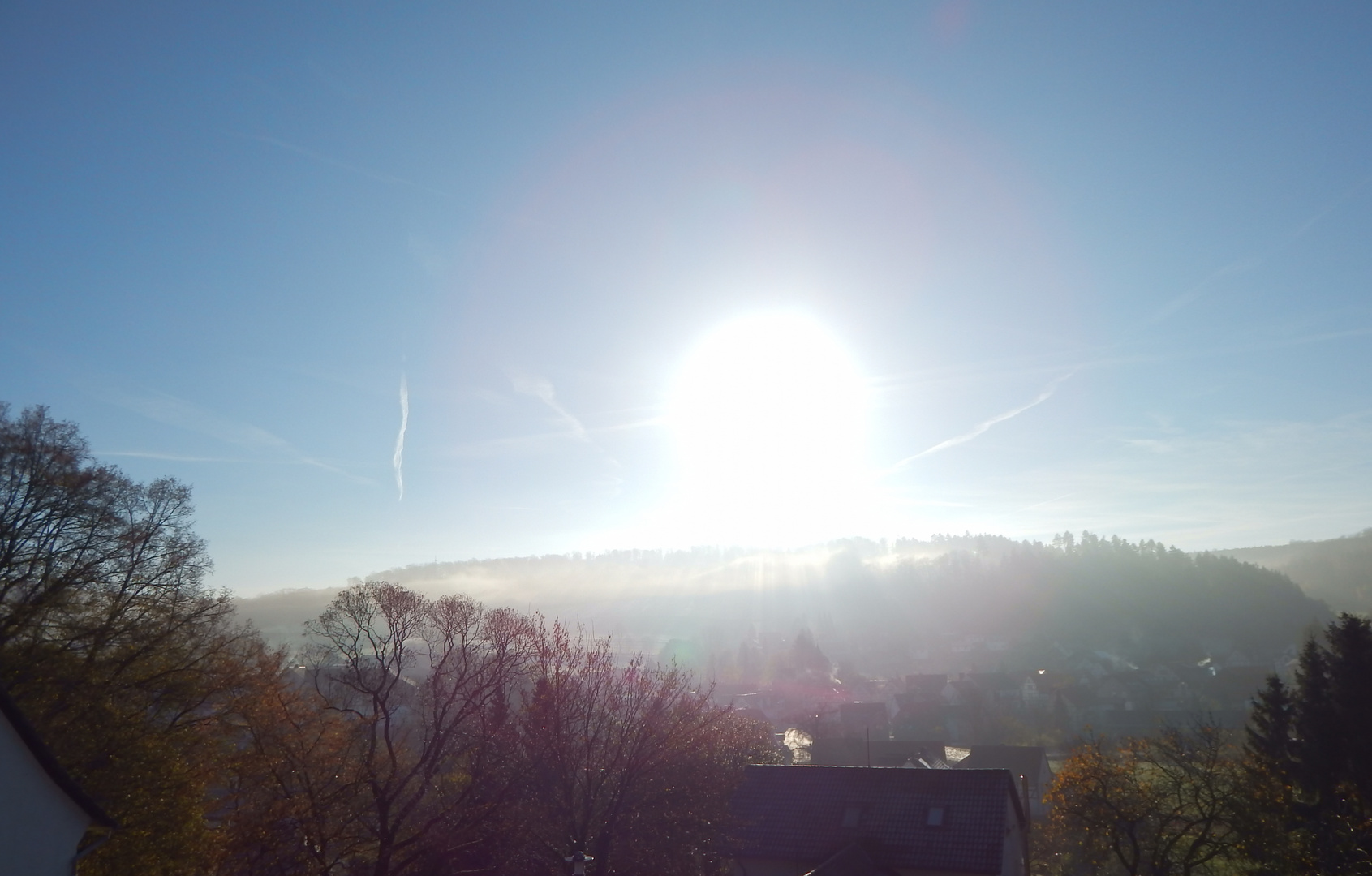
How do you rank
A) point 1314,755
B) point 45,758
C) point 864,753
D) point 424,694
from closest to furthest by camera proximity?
point 45,758, point 424,694, point 1314,755, point 864,753

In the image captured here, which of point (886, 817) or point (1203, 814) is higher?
point (1203, 814)

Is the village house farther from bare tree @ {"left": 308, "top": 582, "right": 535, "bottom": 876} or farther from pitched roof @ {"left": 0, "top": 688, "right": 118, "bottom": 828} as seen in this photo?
bare tree @ {"left": 308, "top": 582, "right": 535, "bottom": 876}

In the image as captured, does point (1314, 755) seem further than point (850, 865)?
Yes

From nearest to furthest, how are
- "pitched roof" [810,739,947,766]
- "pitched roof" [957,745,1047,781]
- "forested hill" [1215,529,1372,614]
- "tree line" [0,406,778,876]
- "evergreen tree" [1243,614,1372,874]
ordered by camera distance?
"tree line" [0,406,778,876]
"evergreen tree" [1243,614,1372,874]
"pitched roof" [957,745,1047,781]
"pitched roof" [810,739,947,766]
"forested hill" [1215,529,1372,614]

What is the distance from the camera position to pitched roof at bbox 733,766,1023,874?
73.6ft

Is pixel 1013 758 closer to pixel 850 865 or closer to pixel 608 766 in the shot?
pixel 850 865

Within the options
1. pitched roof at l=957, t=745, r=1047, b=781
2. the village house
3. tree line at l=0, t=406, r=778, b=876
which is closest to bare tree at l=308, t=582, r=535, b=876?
tree line at l=0, t=406, r=778, b=876

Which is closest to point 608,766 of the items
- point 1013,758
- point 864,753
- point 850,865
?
point 850,865

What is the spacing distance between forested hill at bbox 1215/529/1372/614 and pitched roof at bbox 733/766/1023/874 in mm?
134238

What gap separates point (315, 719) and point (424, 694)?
9.88 feet

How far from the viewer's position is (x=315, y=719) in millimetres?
20922

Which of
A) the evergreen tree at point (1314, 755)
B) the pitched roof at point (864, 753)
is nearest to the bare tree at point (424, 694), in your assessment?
the evergreen tree at point (1314, 755)

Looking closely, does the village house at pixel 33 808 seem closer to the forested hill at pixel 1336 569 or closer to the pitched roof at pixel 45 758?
the pitched roof at pixel 45 758

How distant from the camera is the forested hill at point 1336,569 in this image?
13000cm
